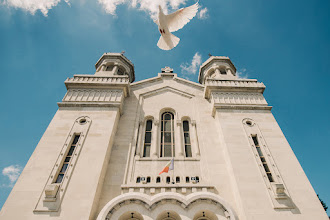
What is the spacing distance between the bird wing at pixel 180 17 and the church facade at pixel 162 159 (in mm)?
6240

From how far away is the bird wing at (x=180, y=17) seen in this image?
38.0 feet

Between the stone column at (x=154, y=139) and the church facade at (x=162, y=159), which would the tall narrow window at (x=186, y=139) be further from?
the stone column at (x=154, y=139)

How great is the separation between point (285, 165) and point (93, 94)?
13473mm

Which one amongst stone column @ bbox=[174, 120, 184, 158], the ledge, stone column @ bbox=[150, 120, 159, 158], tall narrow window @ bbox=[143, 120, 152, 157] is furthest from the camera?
the ledge

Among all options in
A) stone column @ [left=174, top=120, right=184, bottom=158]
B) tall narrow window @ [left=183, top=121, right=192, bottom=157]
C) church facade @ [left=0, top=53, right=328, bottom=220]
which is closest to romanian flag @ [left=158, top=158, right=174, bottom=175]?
church facade @ [left=0, top=53, right=328, bottom=220]

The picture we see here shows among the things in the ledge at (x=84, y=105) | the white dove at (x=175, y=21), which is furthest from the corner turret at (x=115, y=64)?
the white dove at (x=175, y=21)

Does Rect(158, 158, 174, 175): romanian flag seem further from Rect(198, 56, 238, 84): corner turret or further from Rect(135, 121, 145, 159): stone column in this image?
Rect(198, 56, 238, 84): corner turret

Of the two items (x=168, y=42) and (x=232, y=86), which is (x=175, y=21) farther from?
(x=232, y=86)

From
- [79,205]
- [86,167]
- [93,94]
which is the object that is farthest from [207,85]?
[79,205]

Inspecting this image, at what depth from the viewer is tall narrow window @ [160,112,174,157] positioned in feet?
45.6

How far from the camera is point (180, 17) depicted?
1173cm

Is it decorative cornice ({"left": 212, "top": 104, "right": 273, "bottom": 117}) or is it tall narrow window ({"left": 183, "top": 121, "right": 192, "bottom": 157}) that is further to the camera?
decorative cornice ({"left": 212, "top": 104, "right": 273, "bottom": 117})

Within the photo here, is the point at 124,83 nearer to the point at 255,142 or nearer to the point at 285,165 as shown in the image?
the point at 255,142

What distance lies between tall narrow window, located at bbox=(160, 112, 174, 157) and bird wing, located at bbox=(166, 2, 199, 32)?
271 inches
